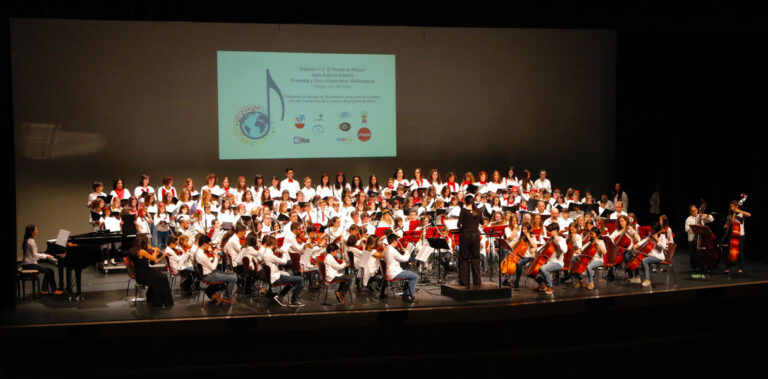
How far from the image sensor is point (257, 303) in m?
8.31

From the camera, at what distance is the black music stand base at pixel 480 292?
8062mm

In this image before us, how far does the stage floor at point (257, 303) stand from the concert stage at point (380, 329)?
0.02 meters

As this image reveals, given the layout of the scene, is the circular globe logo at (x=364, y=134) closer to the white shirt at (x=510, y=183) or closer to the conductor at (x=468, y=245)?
the white shirt at (x=510, y=183)

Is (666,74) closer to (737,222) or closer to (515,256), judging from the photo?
(737,222)

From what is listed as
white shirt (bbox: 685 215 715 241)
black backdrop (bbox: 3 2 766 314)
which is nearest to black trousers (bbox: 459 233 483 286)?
black backdrop (bbox: 3 2 766 314)

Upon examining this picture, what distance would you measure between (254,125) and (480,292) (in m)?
7.04

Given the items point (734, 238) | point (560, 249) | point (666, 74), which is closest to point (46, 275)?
point (560, 249)

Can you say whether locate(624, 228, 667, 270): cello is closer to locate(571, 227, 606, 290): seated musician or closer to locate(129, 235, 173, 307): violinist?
locate(571, 227, 606, 290): seated musician

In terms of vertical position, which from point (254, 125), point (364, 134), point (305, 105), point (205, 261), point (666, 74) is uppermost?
point (666, 74)

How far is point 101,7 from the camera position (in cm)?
735

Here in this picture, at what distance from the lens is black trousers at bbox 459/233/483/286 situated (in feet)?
27.6

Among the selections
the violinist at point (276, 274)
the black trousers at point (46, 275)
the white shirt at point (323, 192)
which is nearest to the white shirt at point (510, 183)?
the white shirt at point (323, 192)

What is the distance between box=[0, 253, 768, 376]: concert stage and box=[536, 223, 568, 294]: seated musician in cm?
21

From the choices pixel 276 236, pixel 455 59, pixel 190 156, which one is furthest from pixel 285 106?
pixel 276 236
